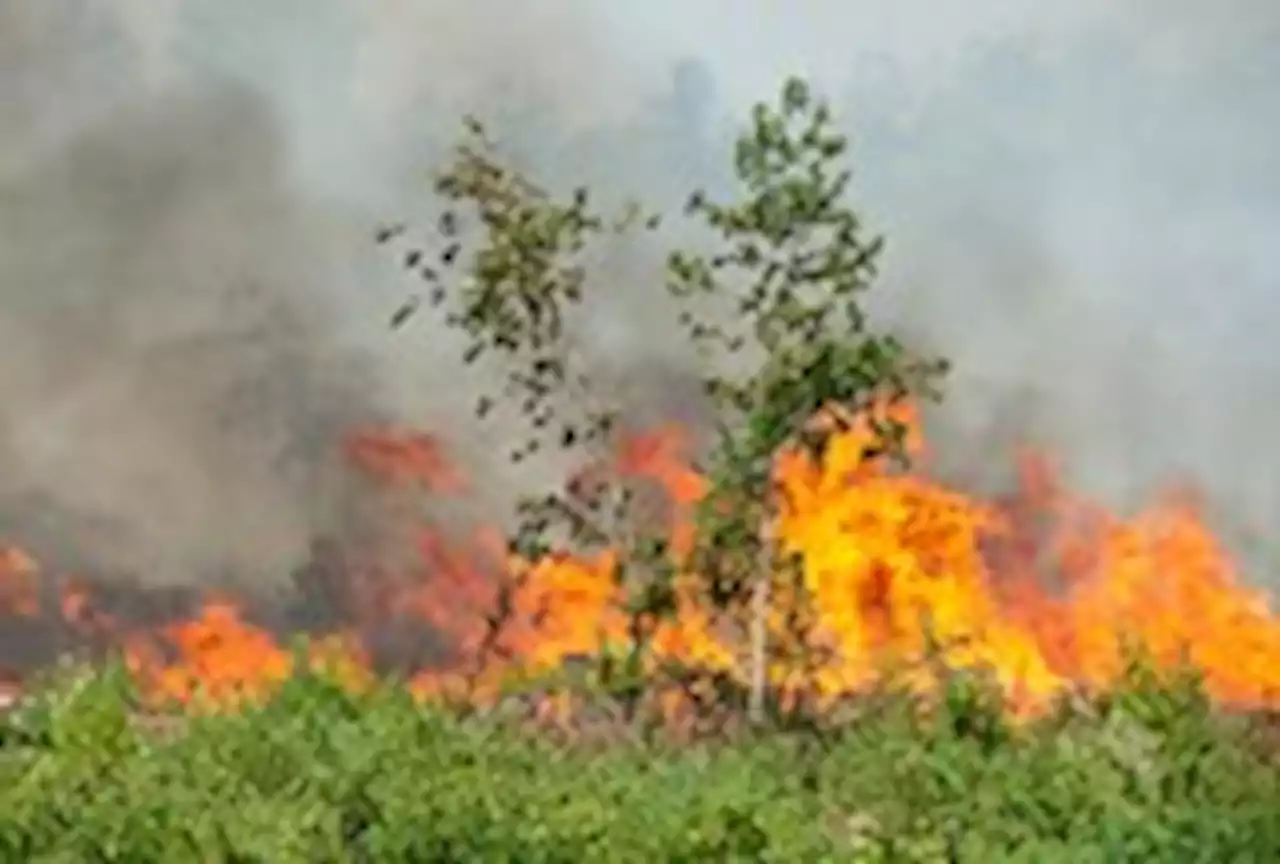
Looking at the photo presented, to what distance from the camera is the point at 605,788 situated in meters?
10.5

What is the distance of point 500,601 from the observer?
625 inches

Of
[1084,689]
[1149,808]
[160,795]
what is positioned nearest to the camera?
[160,795]

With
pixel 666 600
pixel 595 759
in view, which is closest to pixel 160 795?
pixel 595 759

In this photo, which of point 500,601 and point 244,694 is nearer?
point 244,694

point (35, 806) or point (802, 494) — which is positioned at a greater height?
point (802, 494)

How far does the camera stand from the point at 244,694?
41.5ft

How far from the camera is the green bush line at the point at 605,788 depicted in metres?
9.66

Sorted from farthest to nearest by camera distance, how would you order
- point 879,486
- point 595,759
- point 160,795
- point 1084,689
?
point 879,486, point 1084,689, point 595,759, point 160,795

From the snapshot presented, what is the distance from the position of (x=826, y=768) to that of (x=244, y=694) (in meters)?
2.64

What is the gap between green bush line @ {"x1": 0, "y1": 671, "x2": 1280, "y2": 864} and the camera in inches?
380

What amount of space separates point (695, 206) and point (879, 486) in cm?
227

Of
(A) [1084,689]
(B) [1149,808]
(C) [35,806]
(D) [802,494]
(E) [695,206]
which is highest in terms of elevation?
(E) [695,206]

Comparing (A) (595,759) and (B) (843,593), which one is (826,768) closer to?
(A) (595,759)

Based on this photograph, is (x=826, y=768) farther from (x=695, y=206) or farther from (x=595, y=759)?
(x=695, y=206)
